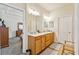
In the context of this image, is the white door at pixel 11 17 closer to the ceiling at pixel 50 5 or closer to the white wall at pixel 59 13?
the ceiling at pixel 50 5

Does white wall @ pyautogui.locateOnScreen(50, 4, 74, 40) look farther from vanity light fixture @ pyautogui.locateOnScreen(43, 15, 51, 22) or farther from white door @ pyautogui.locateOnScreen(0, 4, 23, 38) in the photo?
white door @ pyautogui.locateOnScreen(0, 4, 23, 38)

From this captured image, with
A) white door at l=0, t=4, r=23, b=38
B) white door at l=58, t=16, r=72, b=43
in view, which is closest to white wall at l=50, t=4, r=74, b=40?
white door at l=58, t=16, r=72, b=43

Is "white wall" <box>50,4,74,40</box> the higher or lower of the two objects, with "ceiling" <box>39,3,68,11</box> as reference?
lower

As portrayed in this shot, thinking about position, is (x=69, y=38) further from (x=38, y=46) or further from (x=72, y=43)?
(x=38, y=46)

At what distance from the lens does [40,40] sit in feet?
4.82

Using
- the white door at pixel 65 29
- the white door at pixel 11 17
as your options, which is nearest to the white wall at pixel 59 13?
the white door at pixel 65 29

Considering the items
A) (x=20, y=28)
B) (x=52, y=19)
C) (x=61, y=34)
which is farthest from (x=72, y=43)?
(x=20, y=28)

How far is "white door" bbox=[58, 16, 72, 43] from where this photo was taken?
4.25 ft

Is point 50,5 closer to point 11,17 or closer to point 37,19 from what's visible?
point 37,19

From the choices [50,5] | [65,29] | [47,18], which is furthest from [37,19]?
[65,29]

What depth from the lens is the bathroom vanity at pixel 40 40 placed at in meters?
1.38

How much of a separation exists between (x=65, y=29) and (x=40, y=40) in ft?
1.44

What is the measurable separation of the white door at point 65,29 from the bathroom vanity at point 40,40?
15 cm

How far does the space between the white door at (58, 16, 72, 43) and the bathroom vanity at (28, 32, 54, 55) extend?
15cm
